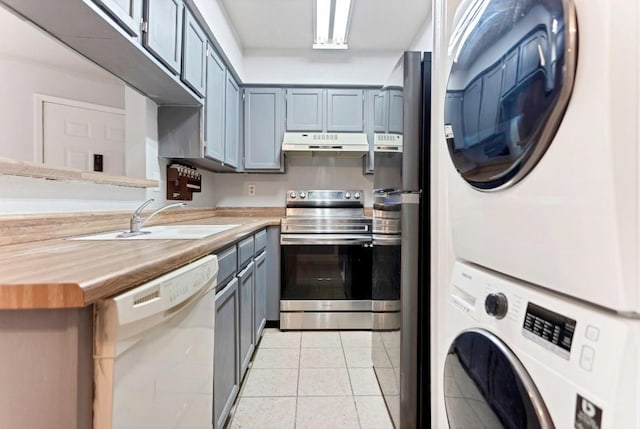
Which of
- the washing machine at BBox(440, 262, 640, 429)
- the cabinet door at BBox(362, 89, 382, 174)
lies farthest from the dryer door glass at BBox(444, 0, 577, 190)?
the cabinet door at BBox(362, 89, 382, 174)

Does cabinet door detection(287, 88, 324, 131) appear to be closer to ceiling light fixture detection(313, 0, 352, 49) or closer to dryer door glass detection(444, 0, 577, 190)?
ceiling light fixture detection(313, 0, 352, 49)

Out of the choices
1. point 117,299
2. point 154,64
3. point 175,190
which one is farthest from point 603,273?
point 175,190

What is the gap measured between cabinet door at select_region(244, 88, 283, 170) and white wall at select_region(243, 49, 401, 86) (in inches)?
6.4

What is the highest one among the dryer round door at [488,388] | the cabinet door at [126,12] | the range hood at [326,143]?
the cabinet door at [126,12]

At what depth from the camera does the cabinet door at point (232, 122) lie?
2.83m

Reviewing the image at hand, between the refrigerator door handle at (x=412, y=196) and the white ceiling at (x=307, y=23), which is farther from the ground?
the white ceiling at (x=307, y=23)

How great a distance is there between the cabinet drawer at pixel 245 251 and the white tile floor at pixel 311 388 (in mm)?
711

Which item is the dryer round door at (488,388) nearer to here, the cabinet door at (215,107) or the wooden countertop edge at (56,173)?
the wooden countertop edge at (56,173)

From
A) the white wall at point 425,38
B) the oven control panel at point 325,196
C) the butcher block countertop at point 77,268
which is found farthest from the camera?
the oven control panel at point 325,196

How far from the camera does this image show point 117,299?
618mm

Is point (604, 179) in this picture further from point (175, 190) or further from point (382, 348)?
point (175, 190)

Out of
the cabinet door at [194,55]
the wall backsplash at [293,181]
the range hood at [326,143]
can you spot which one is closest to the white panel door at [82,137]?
the cabinet door at [194,55]

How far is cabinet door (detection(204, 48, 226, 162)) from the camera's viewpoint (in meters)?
2.35

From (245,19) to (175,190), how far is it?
1.53m
